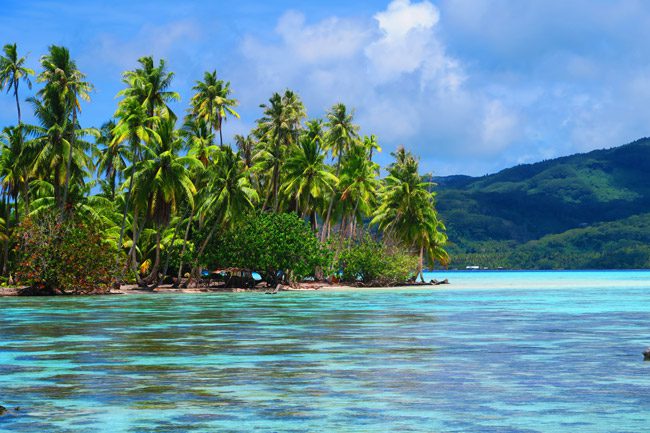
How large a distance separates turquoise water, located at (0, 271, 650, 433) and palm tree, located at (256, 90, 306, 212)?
4493 centimetres

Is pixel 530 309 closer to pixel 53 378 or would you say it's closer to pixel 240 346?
pixel 240 346

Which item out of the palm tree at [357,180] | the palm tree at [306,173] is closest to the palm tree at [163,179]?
the palm tree at [306,173]

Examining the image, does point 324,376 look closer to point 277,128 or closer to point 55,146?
point 55,146

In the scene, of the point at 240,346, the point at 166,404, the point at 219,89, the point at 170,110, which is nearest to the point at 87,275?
the point at 170,110

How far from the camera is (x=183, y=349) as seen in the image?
69.7 feet

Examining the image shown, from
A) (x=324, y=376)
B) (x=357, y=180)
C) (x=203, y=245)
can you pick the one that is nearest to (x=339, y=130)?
(x=357, y=180)

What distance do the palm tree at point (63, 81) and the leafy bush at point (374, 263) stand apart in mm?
29101

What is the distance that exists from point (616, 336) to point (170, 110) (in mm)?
46395

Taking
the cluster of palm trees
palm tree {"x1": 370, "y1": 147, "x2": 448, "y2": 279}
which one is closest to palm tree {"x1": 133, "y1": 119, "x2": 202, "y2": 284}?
the cluster of palm trees

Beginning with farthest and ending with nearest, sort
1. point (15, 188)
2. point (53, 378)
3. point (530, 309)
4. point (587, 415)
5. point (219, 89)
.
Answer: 1. point (219, 89)
2. point (15, 188)
3. point (530, 309)
4. point (53, 378)
5. point (587, 415)

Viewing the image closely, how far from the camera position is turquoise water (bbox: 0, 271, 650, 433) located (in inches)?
465

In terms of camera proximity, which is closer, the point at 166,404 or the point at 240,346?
the point at 166,404

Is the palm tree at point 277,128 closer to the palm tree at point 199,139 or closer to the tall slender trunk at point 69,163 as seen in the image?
the palm tree at point 199,139

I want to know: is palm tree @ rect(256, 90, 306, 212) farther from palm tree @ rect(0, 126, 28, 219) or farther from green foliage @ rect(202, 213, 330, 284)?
palm tree @ rect(0, 126, 28, 219)
